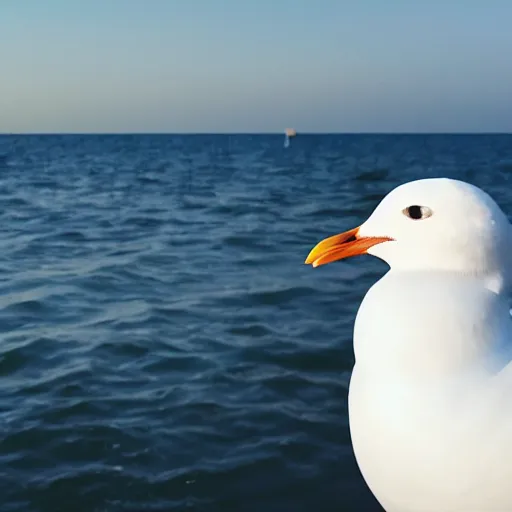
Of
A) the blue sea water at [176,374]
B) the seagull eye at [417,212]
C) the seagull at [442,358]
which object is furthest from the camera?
the blue sea water at [176,374]

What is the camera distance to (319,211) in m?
17.6

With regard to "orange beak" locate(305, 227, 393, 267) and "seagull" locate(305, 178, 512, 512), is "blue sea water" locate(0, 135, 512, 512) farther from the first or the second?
"orange beak" locate(305, 227, 393, 267)

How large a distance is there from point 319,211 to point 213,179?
11998 mm

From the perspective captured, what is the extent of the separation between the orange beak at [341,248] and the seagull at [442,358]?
0.71 ft

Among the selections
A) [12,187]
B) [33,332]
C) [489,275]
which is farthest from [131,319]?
[12,187]

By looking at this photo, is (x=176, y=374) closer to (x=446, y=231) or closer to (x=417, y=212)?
(x=417, y=212)

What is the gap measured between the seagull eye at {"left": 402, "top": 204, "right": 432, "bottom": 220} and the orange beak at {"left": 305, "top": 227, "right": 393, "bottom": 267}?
0.21 meters

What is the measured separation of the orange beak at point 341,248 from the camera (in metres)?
3.23

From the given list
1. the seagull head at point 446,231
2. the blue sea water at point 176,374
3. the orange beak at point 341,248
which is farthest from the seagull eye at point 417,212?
the blue sea water at point 176,374

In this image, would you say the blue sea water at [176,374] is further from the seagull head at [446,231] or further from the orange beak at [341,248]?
the seagull head at [446,231]

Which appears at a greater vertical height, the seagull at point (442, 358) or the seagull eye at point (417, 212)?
the seagull eye at point (417, 212)

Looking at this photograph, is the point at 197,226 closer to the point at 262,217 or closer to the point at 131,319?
the point at 262,217

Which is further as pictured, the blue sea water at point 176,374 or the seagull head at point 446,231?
the blue sea water at point 176,374

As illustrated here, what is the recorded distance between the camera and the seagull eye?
297 centimetres
